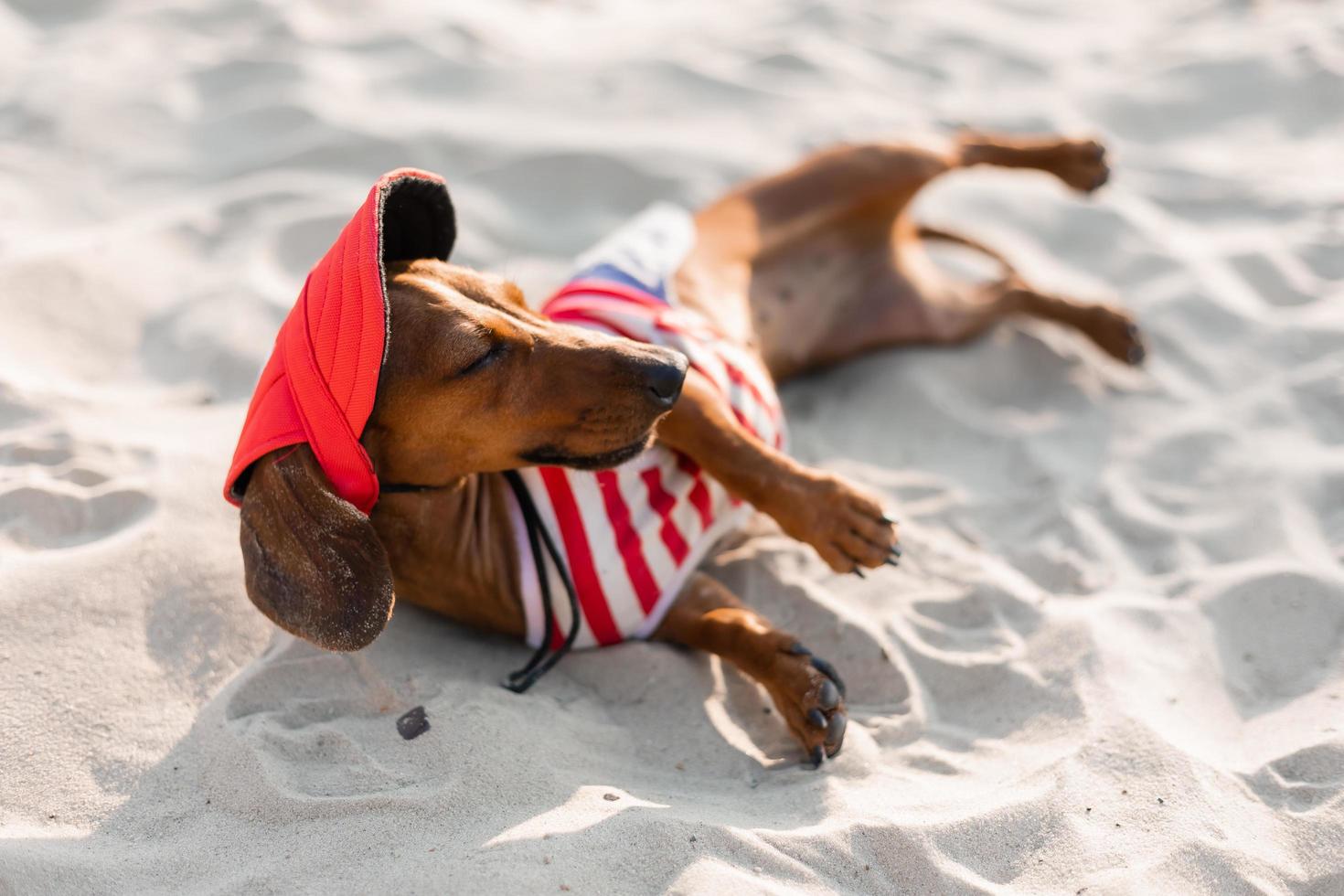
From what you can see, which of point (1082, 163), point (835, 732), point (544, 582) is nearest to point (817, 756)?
point (835, 732)

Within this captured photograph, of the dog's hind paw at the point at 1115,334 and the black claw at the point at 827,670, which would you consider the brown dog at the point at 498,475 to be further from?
the dog's hind paw at the point at 1115,334

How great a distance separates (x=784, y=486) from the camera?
2.91 meters

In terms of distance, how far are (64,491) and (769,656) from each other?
1.83 meters

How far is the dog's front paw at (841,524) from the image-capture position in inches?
111

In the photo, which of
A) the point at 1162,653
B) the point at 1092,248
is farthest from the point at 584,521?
the point at 1092,248

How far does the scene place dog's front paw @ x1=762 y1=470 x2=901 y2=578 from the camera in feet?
9.25

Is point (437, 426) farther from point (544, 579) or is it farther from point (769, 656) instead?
point (769, 656)

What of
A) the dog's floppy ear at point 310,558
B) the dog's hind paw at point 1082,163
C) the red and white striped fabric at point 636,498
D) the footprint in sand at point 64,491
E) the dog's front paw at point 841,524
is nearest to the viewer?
the dog's floppy ear at point 310,558

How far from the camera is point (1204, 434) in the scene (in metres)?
3.93

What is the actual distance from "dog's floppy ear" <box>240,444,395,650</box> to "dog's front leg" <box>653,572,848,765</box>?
0.83m

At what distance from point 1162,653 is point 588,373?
5.19 feet

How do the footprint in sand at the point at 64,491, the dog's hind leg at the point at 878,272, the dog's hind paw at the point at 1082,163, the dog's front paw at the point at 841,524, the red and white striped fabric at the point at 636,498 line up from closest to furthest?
1. the dog's front paw at the point at 841,524
2. the red and white striped fabric at the point at 636,498
3. the footprint in sand at the point at 64,491
4. the dog's hind leg at the point at 878,272
5. the dog's hind paw at the point at 1082,163

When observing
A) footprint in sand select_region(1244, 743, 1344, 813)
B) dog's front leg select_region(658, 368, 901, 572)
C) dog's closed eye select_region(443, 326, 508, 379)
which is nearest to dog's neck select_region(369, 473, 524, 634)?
dog's closed eye select_region(443, 326, 508, 379)

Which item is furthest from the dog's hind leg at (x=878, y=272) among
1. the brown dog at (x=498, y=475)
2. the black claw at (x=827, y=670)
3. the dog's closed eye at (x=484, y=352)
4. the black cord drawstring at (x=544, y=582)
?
the dog's closed eye at (x=484, y=352)
